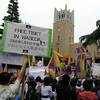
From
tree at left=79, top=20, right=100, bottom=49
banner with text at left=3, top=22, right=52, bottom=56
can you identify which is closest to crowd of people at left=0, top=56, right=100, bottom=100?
banner with text at left=3, top=22, right=52, bottom=56

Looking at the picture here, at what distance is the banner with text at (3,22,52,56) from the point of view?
9.16 m

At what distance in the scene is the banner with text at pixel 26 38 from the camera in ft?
30.1

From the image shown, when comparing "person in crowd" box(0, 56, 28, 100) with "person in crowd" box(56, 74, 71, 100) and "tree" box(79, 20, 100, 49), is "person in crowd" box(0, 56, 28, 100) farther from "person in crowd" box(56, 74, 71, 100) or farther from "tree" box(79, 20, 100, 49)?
"tree" box(79, 20, 100, 49)

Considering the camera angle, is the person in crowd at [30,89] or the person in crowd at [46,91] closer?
the person in crowd at [46,91]

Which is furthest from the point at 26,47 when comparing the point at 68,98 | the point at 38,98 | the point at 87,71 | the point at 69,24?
the point at 69,24

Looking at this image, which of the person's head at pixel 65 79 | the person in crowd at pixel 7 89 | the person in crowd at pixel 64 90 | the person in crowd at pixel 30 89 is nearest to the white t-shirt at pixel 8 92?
the person in crowd at pixel 7 89

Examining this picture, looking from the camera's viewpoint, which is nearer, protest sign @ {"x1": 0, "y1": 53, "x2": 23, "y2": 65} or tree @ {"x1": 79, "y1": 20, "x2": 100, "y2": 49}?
protest sign @ {"x1": 0, "y1": 53, "x2": 23, "y2": 65}

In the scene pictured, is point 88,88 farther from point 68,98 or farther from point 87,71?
point 87,71

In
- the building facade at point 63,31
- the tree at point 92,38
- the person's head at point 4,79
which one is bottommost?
the person's head at point 4,79

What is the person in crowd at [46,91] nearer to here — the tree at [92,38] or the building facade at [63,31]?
the tree at [92,38]

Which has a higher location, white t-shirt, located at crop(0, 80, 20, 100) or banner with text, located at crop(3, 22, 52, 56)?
banner with text, located at crop(3, 22, 52, 56)

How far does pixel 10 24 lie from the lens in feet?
30.6

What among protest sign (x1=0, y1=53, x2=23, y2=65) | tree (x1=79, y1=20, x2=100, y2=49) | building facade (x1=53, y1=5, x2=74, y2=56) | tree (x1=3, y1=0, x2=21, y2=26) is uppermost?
building facade (x1=53, y1=5, x2=74, y2=56)

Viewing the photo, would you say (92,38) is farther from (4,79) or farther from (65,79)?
(4,79)
